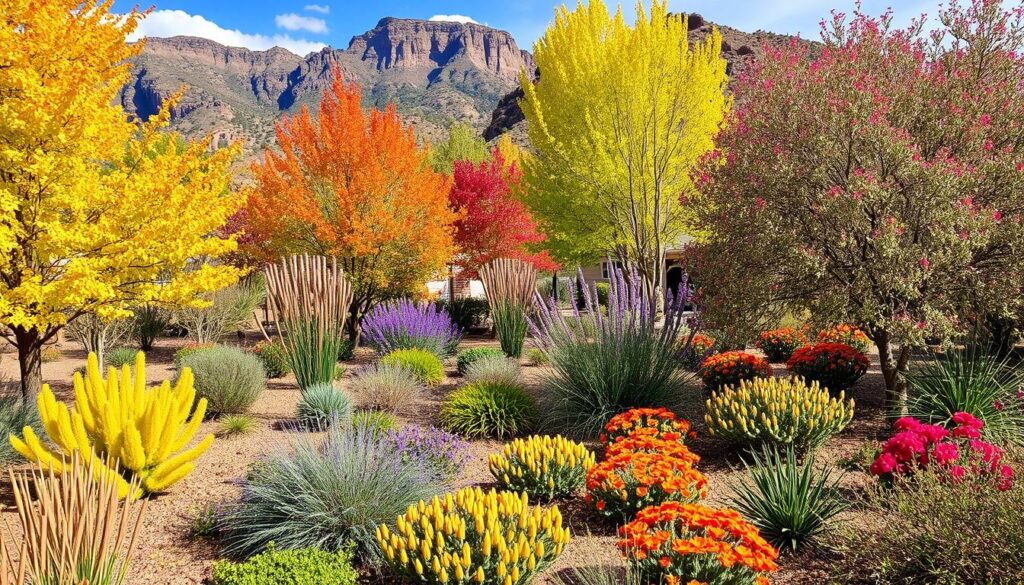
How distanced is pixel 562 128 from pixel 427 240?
462 centimetres

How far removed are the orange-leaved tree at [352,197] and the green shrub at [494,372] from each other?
5833mm

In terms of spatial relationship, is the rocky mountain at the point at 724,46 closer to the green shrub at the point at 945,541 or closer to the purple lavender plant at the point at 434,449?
the purple lavender plant at the point at 434,449

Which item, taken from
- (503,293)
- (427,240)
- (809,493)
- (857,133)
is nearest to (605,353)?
(809,493)

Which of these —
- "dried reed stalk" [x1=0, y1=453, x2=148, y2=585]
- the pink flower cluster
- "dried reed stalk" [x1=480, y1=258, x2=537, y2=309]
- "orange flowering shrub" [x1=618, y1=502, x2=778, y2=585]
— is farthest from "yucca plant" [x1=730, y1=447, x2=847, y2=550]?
"dried reed stalk" [x1=480, y1=258, x2=537, y2=309]

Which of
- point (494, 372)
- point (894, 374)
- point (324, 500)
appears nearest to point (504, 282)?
point (494, 372)

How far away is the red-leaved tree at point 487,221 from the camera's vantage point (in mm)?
20641

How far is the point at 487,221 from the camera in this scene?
20625 mm

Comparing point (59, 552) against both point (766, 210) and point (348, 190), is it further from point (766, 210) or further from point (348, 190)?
point (348, 190)

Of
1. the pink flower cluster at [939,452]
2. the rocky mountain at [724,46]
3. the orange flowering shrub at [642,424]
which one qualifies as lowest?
the orange flowering shrub at [642,424]

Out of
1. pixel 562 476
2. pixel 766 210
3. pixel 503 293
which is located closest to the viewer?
pixel 562 476

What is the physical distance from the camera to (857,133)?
6.43 meters

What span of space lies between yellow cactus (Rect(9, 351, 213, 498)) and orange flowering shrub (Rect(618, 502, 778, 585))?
3893 mm

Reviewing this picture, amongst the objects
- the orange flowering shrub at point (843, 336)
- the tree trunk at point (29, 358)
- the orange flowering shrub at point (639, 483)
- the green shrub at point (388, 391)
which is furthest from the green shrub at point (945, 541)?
the tree trunk at point (29, 358)

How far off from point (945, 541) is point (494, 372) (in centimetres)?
646
